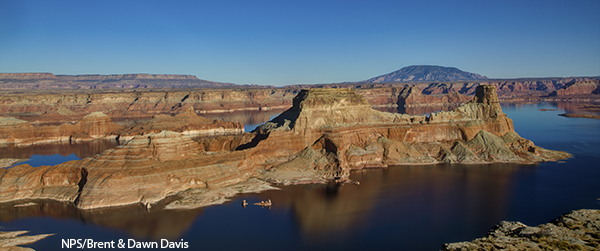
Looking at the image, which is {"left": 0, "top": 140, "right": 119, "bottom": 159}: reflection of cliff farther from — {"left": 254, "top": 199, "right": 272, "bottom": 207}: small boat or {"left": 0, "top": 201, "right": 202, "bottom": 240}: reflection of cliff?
{"left": 254, "top": 199, "right": 272, "bottom": 207}: small boat

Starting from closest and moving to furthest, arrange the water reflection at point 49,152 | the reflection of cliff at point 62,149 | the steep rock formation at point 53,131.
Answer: the water reflection at point 49,152
the reflection of cliff at point 62,149
the steep rock formation at point 53,131

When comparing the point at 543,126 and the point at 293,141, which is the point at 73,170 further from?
the point at 543,126

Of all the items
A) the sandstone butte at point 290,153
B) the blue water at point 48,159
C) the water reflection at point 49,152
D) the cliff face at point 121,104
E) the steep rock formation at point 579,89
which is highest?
the steep rock formation at point 579,89

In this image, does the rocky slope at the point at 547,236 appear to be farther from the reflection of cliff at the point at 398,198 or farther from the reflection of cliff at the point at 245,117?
the reflection of cliff at the point at 245,117

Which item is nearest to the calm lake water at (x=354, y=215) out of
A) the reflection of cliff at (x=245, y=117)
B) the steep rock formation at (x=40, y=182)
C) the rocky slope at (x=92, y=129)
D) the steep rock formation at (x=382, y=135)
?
the steep rock formation at (x=40, y=182)

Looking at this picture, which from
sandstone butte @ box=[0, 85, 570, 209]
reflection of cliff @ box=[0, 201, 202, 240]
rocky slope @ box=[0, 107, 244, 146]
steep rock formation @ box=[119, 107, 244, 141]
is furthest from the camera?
steep rock formation @ box=[119, 107, 244, 141]

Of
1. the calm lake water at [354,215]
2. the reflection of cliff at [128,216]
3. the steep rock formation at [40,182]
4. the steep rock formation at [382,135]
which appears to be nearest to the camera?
the calm lake water at [354,215]

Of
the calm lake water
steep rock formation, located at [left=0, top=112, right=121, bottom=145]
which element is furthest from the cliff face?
the calm lake water
